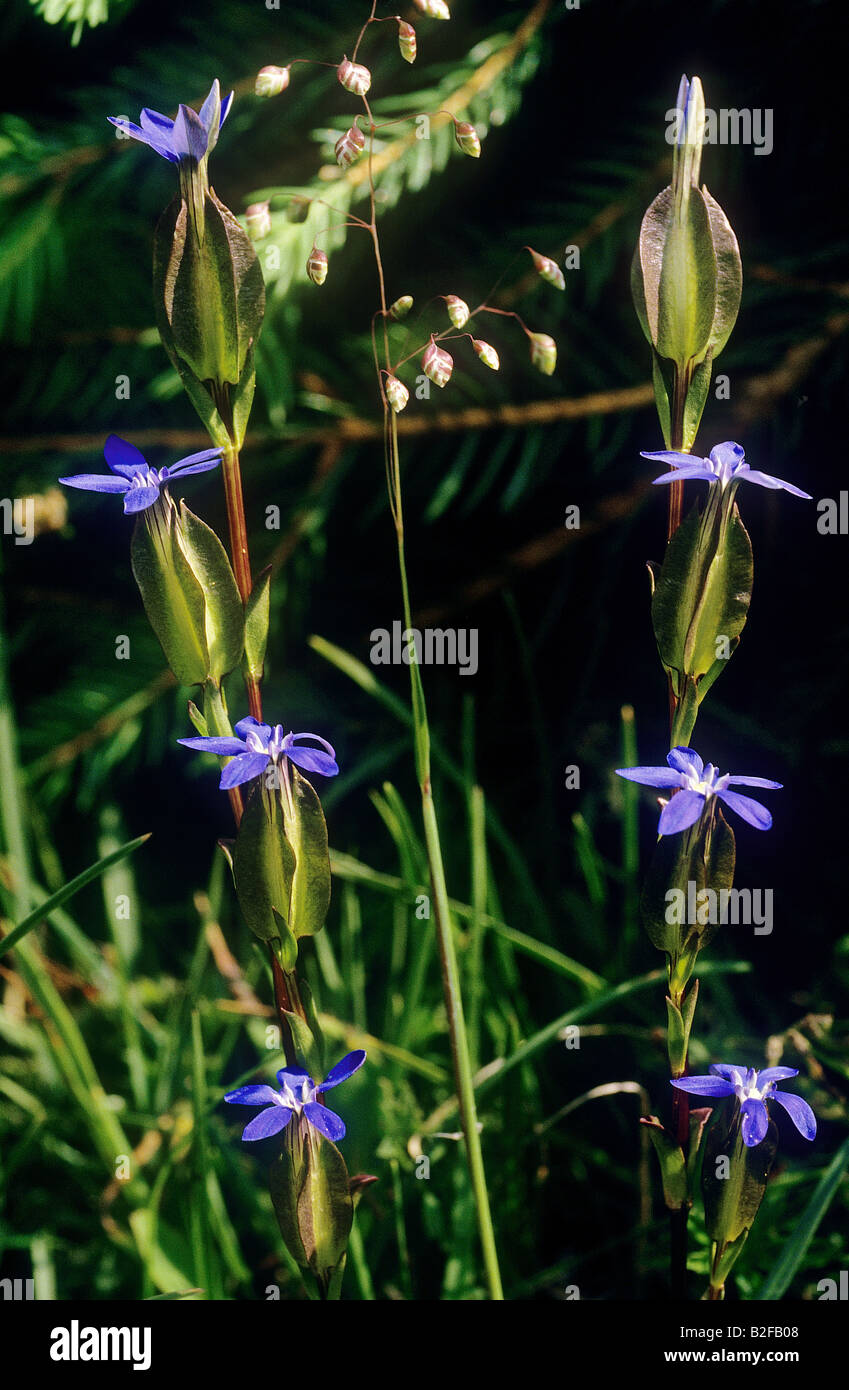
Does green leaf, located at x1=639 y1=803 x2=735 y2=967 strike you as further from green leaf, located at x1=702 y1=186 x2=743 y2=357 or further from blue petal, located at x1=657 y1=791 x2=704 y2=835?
green leaf, located at x1=702 y1=186 x2=743 y2=357

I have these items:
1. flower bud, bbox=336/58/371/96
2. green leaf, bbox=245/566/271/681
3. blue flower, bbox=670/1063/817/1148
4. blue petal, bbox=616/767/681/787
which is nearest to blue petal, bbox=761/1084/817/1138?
blue flower, bbox=670/1063/817/1148

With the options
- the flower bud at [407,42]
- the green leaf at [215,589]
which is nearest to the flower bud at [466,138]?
the flower bud at [407,42]

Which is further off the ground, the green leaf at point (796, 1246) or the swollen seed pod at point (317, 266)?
the swollen seed pod at point (317, 266)

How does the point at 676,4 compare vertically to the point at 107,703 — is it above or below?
above

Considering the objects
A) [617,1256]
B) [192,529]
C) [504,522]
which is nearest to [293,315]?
[504,522]

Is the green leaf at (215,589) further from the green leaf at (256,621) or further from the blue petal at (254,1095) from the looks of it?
the blue petal at (254,1095)

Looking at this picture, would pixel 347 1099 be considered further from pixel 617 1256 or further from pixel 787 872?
pixel 787 872
